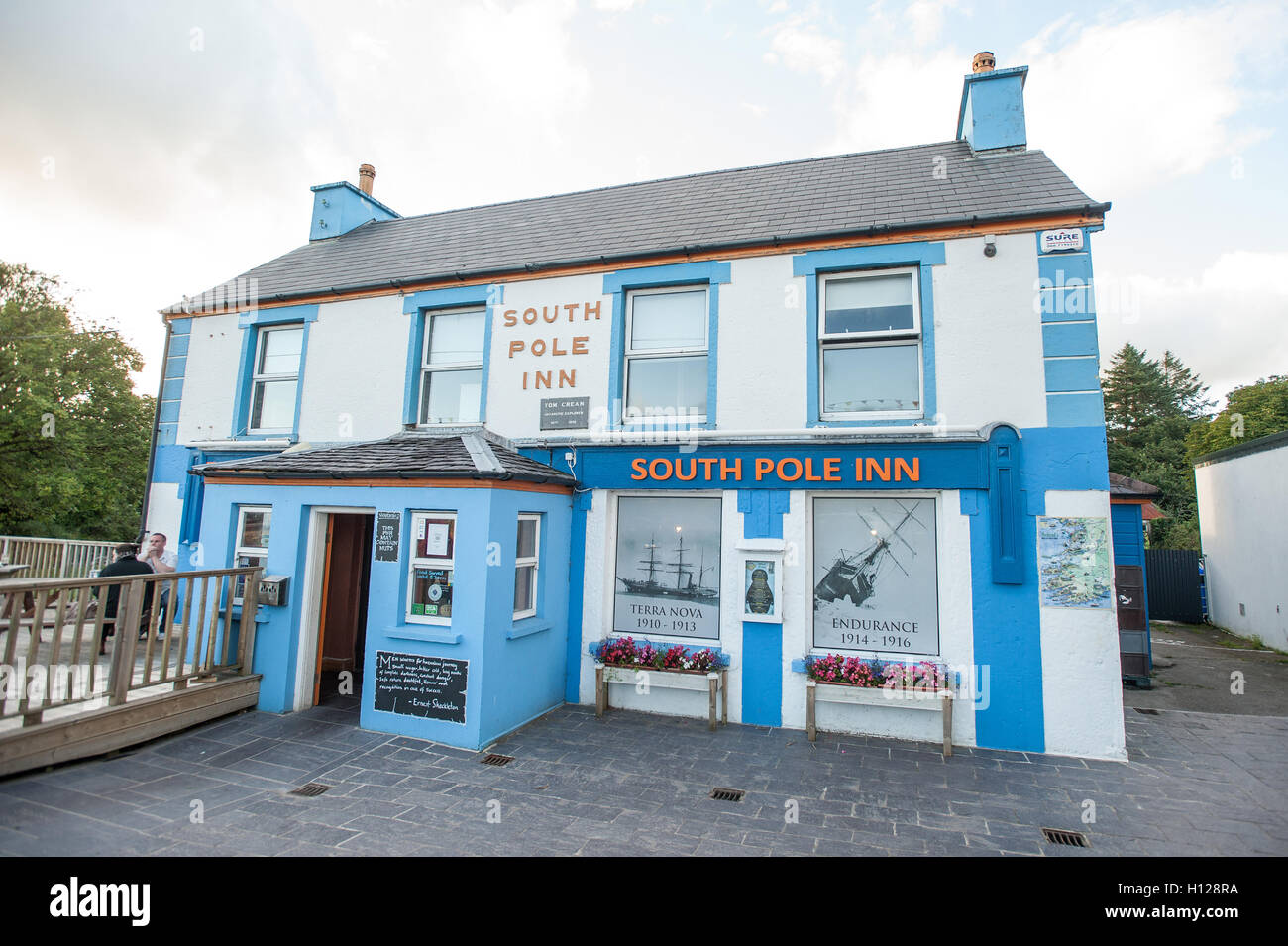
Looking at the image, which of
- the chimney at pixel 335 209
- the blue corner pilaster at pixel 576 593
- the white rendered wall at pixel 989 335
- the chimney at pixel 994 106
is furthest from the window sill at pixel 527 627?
the chimney at pixel 335 209

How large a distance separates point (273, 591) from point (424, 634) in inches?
87.9

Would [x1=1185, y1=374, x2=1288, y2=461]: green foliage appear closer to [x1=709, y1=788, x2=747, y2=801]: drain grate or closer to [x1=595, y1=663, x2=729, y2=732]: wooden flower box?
[x1=595, y1=663, x2=729, y2=732]: wooden flower box

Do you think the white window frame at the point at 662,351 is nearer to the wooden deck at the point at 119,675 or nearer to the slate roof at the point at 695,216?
the slate roof at the point at 695,216

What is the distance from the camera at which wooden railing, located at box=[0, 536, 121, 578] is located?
35.9ft

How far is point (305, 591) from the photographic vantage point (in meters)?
7.23

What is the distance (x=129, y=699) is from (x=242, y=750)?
49.0 inches

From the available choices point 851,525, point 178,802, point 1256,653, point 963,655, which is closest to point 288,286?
point 178,802

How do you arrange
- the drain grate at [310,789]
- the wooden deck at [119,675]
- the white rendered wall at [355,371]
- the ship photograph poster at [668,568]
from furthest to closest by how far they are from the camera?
the white rendered wall at [355,371] < the ship photograph poster at [668,568] < the wooden deck at [119,675] < the drain grate at [310,789]

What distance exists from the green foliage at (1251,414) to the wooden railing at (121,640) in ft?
126

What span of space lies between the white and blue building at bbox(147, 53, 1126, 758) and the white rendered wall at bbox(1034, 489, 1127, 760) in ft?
0.10

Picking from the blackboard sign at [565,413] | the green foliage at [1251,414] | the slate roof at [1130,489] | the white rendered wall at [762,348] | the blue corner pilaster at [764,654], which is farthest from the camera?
the green foliage at [1251,414]

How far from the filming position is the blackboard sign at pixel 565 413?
8109 mm

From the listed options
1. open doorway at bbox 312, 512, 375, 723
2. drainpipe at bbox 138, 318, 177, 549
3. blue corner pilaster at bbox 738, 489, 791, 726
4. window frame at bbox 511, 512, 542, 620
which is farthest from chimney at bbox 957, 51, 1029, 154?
drainpipe at bbox 138, 318, 177, 549
